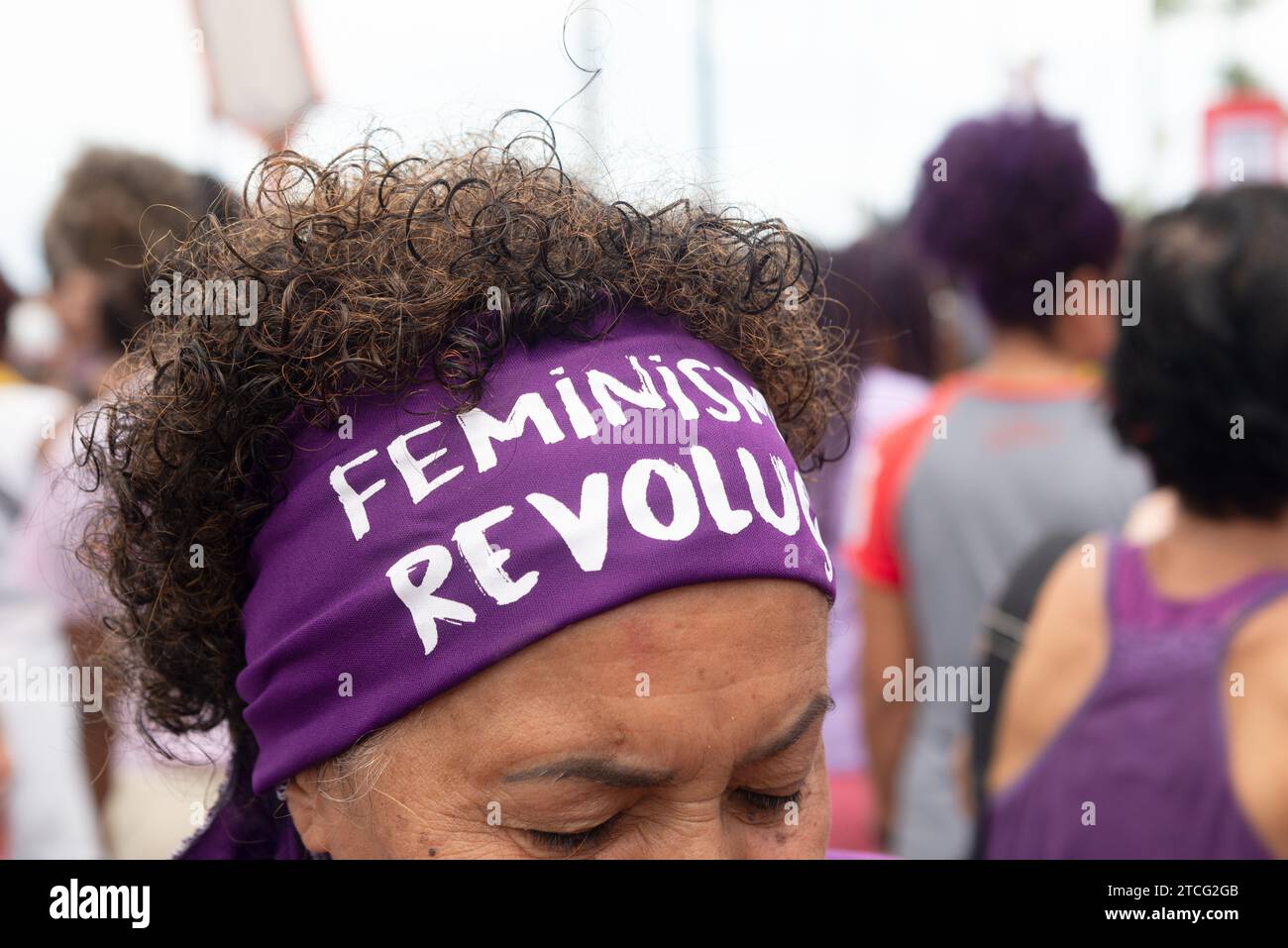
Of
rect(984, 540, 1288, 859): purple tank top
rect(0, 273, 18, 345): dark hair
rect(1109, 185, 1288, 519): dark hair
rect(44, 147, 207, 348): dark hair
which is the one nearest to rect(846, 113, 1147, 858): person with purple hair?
rect(1109, 185, 1288, 519): dark hair

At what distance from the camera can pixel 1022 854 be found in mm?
2770

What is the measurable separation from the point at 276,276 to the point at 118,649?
2.61 ft

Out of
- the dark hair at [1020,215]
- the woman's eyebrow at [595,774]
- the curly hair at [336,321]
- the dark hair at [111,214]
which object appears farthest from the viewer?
the dark hair at [111,214]

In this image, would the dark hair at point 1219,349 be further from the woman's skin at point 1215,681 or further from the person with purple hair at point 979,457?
the person with purple hair at point 979,457

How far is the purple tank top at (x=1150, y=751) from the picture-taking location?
249cm

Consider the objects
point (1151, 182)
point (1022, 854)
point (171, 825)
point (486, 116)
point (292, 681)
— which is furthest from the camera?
point (1151, 182)

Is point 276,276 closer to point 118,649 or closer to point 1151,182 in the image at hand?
point 118,649

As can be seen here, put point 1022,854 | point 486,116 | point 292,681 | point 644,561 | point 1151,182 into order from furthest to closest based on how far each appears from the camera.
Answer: point 1151,182 < point 1022,854 < point 486,116 < point 292,681 < point 644,561

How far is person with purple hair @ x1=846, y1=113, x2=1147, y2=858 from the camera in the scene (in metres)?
3.85

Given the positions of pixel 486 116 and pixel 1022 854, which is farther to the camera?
pixel 1022 854

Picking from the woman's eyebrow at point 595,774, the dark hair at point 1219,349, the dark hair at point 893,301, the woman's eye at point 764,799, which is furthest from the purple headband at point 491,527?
the dark hair at point 893,301

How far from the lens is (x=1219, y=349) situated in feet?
9.24
